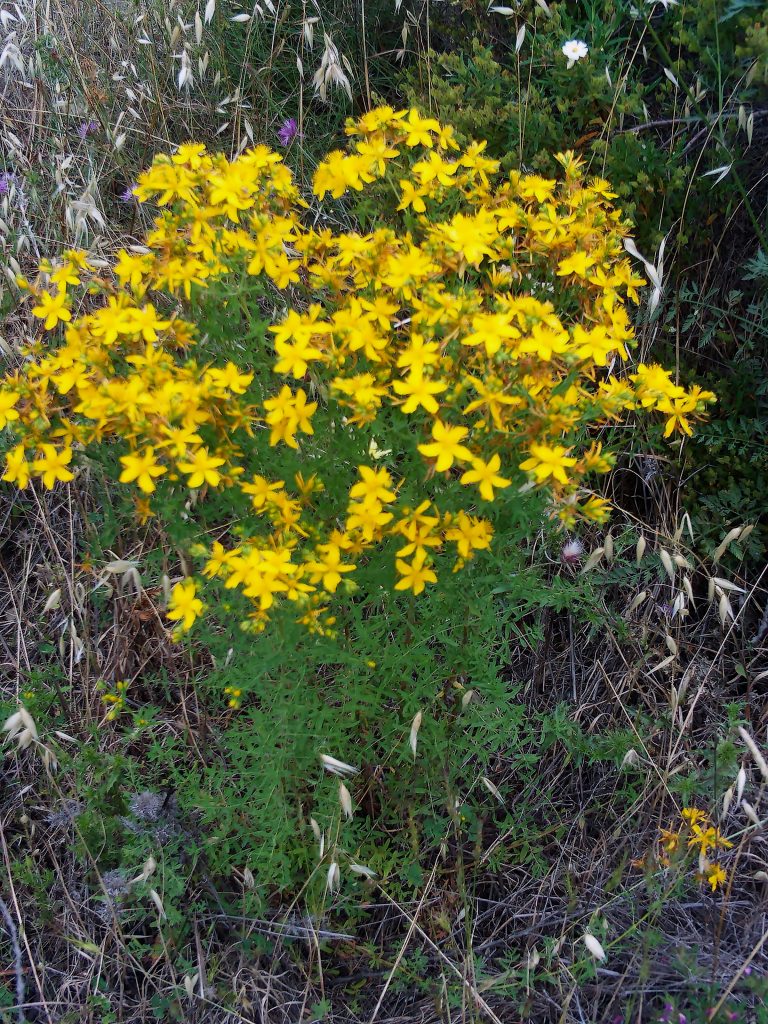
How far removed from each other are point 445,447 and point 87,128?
336 cm

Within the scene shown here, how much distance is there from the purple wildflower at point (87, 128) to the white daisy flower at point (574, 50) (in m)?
2.37

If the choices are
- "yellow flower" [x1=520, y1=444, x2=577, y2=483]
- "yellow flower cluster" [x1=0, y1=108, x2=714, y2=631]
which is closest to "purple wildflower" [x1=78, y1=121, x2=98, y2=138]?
"yellow flower cluster" [x1=0, y1=108, x2=714, y2=631]

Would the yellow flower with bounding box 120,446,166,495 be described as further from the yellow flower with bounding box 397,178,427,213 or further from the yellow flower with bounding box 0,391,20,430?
the yellow flower with bounding box 397,178,427,213

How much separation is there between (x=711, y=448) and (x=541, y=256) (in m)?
1.28

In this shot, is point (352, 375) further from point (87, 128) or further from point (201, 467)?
point (87, 128)

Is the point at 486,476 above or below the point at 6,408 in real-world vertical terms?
below

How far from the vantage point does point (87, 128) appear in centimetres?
415

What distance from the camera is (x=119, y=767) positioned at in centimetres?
276

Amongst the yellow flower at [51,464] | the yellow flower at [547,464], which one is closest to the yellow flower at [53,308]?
the yellow flower at [51,464]

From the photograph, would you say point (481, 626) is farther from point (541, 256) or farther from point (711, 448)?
point (711, 448)

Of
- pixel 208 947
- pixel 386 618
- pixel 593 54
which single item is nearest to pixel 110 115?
pixel 593 54

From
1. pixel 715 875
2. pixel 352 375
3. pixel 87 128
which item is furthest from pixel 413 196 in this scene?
pixel 87 128

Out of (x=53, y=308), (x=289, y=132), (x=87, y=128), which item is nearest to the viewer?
(x=53, y=308)

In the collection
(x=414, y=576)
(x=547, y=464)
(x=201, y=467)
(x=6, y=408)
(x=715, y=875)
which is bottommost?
(x=715, y=875)
